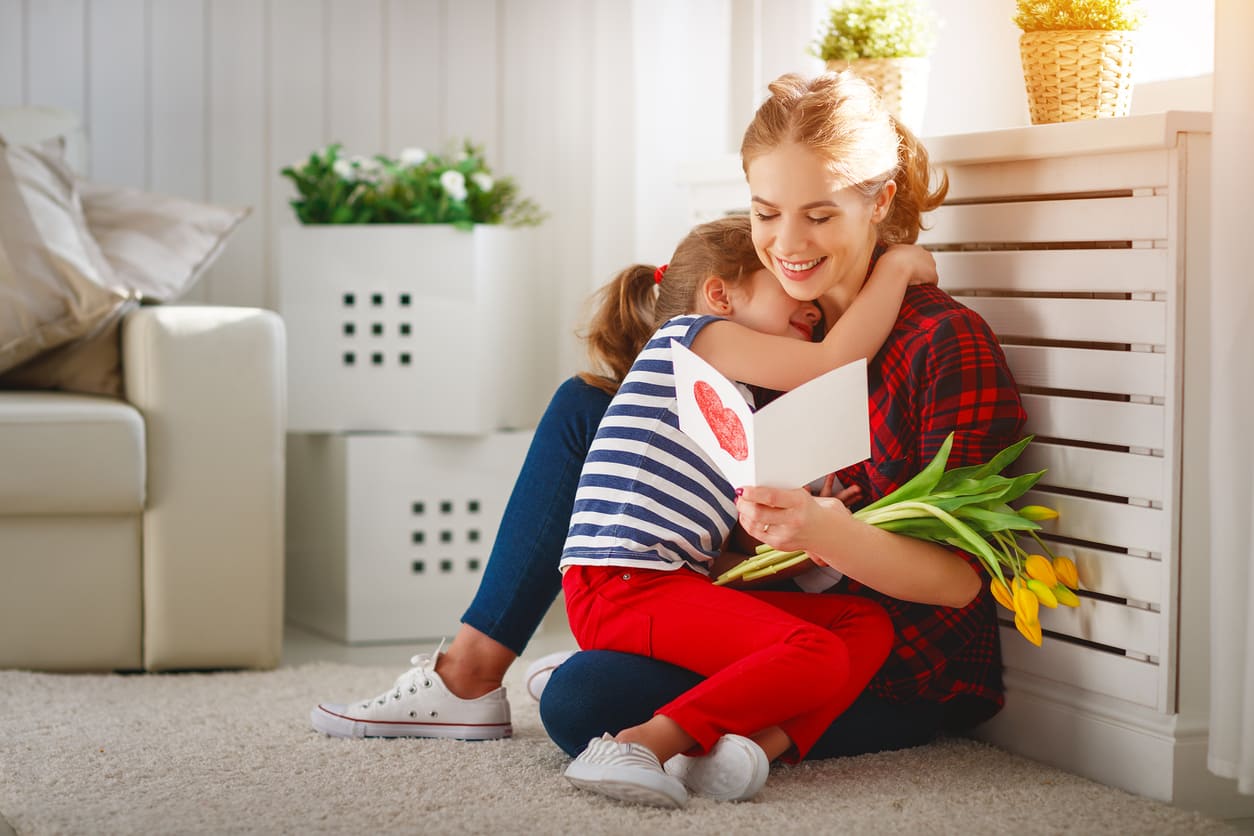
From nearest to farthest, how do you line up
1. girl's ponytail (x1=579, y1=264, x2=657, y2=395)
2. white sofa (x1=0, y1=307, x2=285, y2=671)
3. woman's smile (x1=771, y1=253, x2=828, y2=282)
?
1. woman's smile (x1=771, y1=253, x2=828, y2=282)
2. girl's ponytail (x1=579, y1=264, x2=657, y2=395)
3. white sofa (x1=0, y1=307, x2=285, y2=671)

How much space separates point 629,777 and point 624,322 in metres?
0.65

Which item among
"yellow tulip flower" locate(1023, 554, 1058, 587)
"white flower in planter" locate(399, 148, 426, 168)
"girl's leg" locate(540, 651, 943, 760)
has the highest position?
"white flower in planter" locate(399, 148, 426, 168)

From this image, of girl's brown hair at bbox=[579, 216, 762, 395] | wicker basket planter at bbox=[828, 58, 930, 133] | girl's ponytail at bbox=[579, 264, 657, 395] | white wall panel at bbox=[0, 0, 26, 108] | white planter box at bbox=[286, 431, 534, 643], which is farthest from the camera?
white wall panel at bbox=[0, 0, 26, 108]

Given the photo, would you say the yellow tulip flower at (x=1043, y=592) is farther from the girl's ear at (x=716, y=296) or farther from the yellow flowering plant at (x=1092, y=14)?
the yellow flowering plant at (x=1092, y=14)

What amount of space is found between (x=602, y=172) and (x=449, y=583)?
876mm

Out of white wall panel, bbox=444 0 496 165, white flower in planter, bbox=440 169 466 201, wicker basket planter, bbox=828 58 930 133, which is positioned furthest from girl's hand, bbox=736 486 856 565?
white wall panel, bbox=444 0 496 165

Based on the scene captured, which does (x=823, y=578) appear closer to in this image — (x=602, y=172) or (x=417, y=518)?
(x=417, y=518)

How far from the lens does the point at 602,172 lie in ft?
9.32

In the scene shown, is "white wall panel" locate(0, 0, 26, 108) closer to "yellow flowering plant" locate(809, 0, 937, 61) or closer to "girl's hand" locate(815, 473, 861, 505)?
"yellow flowering plant" locate(809, 0, 937, 61)

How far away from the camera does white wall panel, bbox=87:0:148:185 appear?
9.85 ft

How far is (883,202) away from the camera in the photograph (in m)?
1.65

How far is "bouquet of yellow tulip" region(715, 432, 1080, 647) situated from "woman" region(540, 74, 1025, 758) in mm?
33

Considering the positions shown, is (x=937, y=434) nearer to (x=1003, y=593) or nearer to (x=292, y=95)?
(x=1003, y=593)

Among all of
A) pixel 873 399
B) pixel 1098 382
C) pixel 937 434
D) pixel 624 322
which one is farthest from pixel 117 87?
pixel 1098 382
